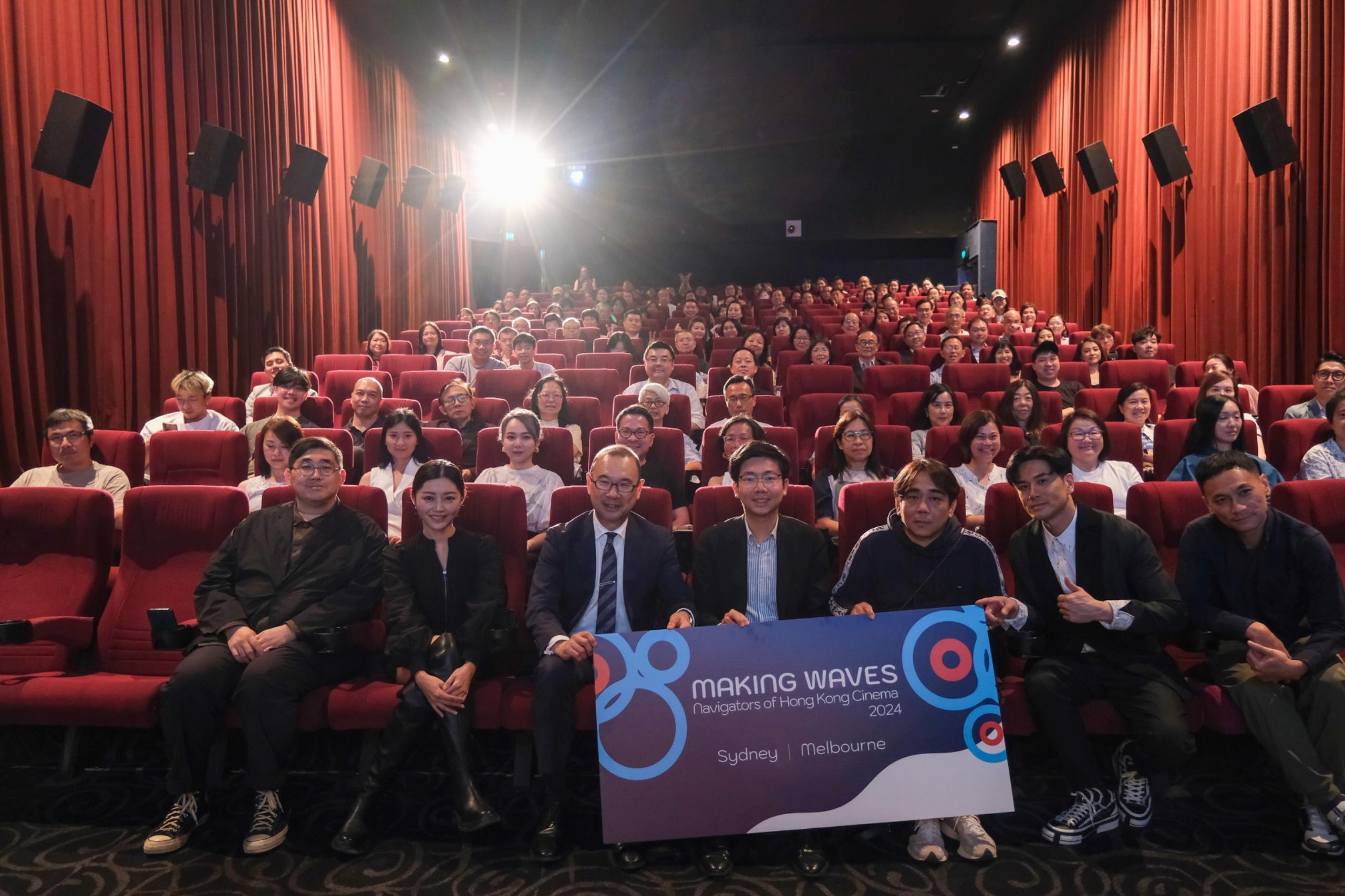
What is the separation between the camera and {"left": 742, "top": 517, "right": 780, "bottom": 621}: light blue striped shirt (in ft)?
6.75

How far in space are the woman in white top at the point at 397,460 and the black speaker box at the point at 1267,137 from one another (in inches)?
189

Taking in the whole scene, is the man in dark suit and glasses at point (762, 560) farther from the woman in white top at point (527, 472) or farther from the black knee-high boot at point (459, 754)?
the woman in white top at point (527, 472)

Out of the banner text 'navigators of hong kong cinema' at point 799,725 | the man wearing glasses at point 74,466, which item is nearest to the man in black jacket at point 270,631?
the banner text 'navigators of hong kong cinema' at point 799,725

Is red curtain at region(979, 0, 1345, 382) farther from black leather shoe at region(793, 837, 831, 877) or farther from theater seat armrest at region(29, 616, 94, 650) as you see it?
theater seat armrest at region(29, 616, 94, 650)

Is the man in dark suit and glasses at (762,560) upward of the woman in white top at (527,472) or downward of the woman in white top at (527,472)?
downward

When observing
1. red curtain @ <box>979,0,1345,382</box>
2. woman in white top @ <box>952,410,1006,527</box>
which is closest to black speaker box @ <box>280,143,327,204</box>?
woman in white top @ <box>952,410,1006,527</box>

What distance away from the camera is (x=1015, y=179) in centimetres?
991

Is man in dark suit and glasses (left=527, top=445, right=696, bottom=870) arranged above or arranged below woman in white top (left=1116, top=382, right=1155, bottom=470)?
below

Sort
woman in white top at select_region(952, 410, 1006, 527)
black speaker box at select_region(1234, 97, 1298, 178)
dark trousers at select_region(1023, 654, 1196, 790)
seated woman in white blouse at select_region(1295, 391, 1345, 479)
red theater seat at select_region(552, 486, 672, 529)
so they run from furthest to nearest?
black speaker box at select_region(1234, 97, 1298, 178) → woman in white top at select_region(952, 410, 1006, 527) → seated woman in white blouse at select_region(1295, 391, 1345, 479) → red theater seat at select_region(552, 486, 672, 529) → dark trousers at select_region(1023, 654, 1196, 790)

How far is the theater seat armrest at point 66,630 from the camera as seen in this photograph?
76.9 inches

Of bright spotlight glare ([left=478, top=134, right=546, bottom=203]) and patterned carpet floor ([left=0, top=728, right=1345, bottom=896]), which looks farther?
bright spotlight glare ([left=478, top=134, right=546, bottom=203])

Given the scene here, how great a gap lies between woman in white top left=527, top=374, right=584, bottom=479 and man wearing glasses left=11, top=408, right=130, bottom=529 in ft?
4.93

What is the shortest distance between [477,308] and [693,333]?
6242 mm

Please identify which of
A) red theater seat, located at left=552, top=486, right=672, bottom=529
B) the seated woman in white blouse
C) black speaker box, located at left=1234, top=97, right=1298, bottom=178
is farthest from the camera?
black speaker box, located at left=1234, top=97, right=1298, bottom=178
